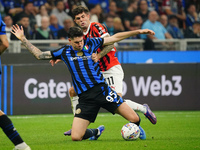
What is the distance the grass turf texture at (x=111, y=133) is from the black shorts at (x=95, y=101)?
450mm

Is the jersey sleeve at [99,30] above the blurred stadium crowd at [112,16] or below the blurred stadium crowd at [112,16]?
above

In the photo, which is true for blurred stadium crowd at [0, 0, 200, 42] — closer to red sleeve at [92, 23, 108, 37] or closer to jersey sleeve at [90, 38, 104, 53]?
red sleeve at [92, 23, 108, 37]

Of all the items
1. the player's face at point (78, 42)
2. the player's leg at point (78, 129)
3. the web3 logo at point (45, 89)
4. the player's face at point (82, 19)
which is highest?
the player's face at point (82, 19)

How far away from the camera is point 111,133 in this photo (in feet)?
27.3

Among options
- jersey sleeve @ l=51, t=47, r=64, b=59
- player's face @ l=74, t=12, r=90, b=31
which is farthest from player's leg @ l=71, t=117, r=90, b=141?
player's face @ l=74, t=12, r=90, b=31

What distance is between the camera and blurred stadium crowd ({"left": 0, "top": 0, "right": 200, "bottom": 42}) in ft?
46.6

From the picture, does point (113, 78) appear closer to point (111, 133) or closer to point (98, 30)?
point (98, 30)

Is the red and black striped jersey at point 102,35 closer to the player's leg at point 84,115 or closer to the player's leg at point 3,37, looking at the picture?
the player's leg at point 84,115

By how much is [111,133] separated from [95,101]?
4.64 ft

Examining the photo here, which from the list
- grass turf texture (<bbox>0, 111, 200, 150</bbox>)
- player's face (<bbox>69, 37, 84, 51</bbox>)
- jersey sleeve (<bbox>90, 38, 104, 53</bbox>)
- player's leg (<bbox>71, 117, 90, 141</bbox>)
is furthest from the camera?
jersey sleeve (<bbox>90, 38, 104, 53</bbox>)

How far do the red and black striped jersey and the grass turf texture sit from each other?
1251 millimetres

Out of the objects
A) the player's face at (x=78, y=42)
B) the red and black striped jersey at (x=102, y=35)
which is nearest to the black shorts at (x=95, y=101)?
the player's face at (x=78, y=42)

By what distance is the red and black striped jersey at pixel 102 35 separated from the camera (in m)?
7.89

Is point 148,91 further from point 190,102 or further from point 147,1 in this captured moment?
point 147,1
